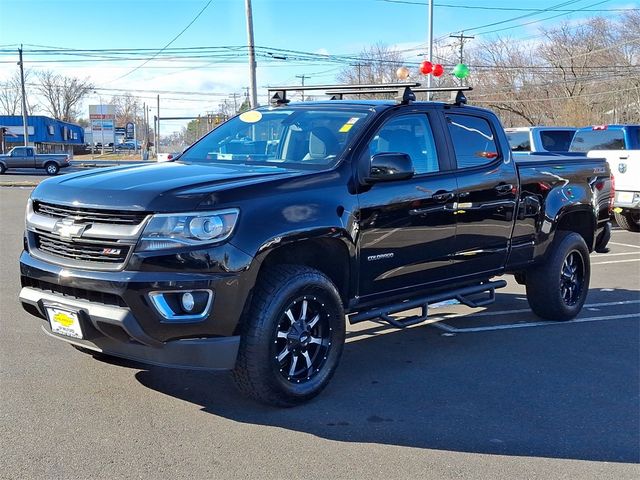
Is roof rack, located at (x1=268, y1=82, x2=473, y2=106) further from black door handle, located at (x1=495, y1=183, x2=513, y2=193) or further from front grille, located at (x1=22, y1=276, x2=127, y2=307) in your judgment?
front grille, located at (x1=22, y1=276, x2=127, y2=307)

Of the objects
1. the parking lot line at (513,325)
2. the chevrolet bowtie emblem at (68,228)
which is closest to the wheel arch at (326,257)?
the chevrolet bowtie emblem at (68,228)

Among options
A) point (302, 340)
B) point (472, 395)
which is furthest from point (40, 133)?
point (472, 395)

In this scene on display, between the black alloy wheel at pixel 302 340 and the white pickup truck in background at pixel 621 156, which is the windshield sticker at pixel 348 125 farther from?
the white pickup truck in background at pixel 621 156

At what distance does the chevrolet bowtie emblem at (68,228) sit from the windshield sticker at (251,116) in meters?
2.06

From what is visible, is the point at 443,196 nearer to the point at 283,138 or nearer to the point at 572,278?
the point at 283,138

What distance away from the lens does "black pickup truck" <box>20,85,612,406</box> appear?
394 centimetres

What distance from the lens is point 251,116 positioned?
5879 mm

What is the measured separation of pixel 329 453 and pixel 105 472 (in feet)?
4.03

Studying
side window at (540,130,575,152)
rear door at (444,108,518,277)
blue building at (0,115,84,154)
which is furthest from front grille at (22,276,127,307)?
blue building at (0,115,84,154)

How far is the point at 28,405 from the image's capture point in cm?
443

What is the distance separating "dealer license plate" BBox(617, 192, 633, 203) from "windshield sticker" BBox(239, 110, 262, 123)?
9939 millimetres

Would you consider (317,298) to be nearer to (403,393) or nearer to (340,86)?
(403,393)

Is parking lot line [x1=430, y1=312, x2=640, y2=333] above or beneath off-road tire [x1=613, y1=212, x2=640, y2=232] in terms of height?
beneath

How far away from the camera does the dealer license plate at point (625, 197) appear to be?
13.3m
